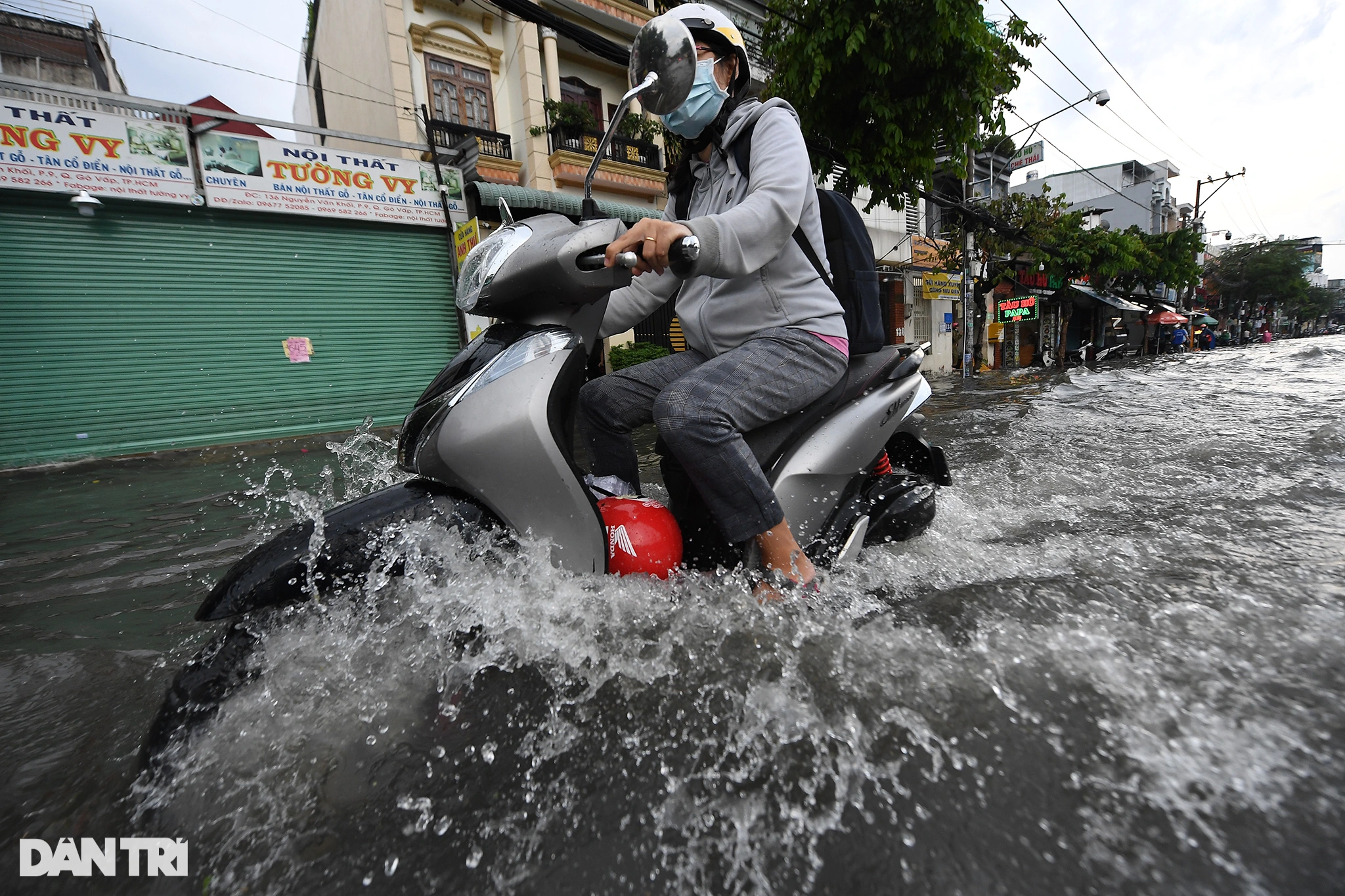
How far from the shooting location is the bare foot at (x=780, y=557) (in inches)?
59.2

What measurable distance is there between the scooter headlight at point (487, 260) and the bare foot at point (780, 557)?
2.84 feet

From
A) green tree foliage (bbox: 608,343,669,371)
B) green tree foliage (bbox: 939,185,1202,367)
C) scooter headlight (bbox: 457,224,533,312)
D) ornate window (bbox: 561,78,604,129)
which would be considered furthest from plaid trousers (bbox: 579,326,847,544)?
green tree foliage (bbox: 939,185,1202,367)

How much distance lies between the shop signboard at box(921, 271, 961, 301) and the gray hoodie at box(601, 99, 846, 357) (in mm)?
16983

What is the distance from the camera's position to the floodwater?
866 millimetres

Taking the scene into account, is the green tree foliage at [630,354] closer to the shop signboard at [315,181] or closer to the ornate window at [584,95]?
the shop signboard at [315,181]


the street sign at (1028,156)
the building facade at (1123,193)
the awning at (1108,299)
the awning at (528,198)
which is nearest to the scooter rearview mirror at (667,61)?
the awning at (528,198)

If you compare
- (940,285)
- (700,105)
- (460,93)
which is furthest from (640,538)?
(940,285)

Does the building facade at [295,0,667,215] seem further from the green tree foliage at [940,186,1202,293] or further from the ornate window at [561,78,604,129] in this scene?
the green tree foliage at [940,186,1202,293]

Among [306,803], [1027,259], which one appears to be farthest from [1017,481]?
[1027,259]

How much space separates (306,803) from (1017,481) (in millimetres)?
3306

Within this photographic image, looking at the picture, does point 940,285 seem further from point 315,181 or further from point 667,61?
point 667,61

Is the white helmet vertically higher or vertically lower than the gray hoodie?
higher

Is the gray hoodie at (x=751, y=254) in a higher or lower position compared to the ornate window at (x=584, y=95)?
lower

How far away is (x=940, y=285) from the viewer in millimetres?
17156
